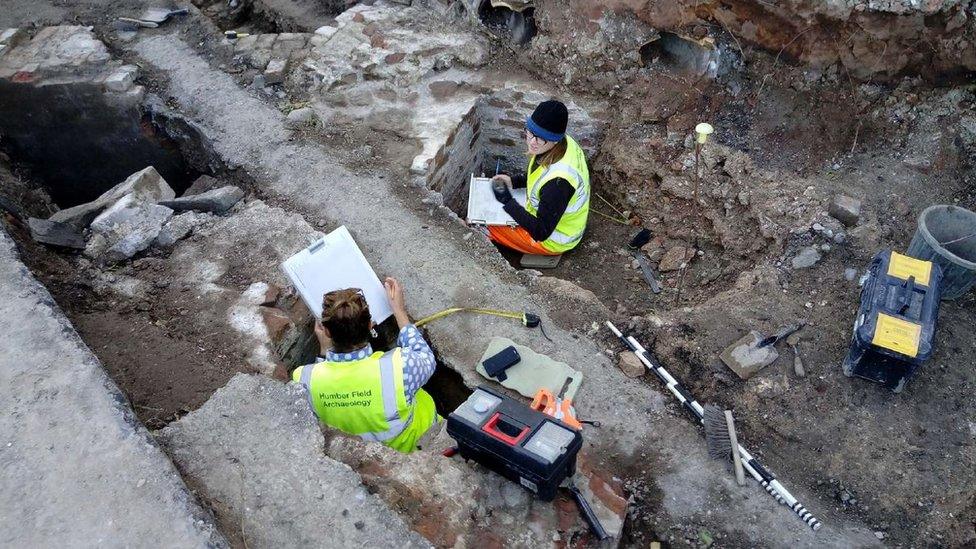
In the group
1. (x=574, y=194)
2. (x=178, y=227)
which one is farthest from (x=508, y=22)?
(x=178, y=227)

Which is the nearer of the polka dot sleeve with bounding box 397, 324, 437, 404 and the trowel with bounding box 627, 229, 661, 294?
the polka dot sleeve with bounding box 397, 324, 437, 404

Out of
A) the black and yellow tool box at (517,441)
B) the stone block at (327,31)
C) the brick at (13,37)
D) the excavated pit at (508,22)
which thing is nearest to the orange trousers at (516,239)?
the excavated pit at (508,22)

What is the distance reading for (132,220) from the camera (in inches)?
191

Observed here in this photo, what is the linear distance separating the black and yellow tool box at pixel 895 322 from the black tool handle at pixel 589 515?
1.73 meters

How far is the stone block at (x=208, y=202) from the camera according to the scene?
5.00 meters

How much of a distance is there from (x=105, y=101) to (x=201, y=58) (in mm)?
982

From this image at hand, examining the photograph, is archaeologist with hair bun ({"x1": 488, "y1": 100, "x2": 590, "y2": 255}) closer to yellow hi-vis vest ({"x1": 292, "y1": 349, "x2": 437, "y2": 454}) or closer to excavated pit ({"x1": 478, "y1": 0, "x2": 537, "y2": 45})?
yellow hi-vis vest ({"x1": 292, "y1": 349, "x2": 437, "y2": 454})

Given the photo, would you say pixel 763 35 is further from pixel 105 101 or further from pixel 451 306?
pixel 105 101

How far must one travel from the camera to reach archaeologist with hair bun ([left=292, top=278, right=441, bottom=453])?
3.42m

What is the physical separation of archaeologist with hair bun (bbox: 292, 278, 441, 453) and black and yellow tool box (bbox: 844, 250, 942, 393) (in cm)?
234

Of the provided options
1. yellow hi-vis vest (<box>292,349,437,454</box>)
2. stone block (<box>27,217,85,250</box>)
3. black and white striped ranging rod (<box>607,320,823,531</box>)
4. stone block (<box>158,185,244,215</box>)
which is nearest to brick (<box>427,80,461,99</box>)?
stone block (<box>158,185,244,215</box>)

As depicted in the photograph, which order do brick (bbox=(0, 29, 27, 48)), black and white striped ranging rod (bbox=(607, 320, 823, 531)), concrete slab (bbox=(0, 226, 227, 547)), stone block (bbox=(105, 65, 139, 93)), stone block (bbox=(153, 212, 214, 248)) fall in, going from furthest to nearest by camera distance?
1. brick (bbox=(0, 29, 27, 48))
2. stone block (bbox=(105, 65, 139, 93))
3. stone block (bbox=(153, 212, 214, 248))
4. black and white striped ranging rod (bbox=(607, 320, 823, 531))
5. concrete slab (bbox=(0, 226, 227, 547))

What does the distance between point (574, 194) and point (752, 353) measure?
5.48 feet

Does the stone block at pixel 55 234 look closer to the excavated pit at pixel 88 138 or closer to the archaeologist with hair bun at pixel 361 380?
the excavated pit at pixel 88 138
